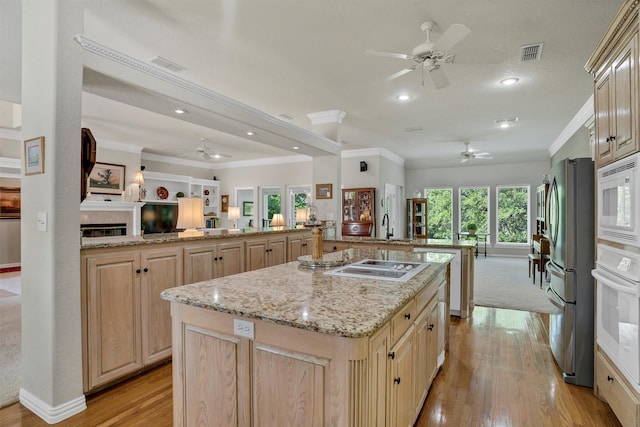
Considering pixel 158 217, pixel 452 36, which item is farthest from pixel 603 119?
pixel 158 217

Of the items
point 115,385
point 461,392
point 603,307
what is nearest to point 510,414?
point 461,392

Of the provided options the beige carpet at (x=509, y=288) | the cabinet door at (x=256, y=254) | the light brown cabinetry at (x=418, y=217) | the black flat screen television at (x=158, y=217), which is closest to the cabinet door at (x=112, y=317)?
the cabinet door at (x=256, y=254)

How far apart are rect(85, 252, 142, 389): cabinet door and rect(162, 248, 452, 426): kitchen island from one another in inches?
42.5

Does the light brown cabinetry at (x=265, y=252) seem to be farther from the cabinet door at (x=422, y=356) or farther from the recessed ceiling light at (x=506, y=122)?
the recessed ceiling light at (x=506, y=122)

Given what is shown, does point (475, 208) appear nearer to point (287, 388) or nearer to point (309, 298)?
point (309, 298)

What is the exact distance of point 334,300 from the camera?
1449 mm

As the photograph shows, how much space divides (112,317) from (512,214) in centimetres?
1029

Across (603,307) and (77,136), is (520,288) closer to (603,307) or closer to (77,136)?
(603,307)

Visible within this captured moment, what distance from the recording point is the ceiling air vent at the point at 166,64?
340 cm

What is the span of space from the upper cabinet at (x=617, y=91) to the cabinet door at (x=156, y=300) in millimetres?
3191

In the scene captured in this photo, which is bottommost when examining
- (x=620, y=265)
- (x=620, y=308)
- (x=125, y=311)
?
(x=125, y=311)

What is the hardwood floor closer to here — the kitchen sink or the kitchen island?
the kitchen island

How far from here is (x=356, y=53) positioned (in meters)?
3.27

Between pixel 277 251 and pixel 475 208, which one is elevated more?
pixel 475 208
